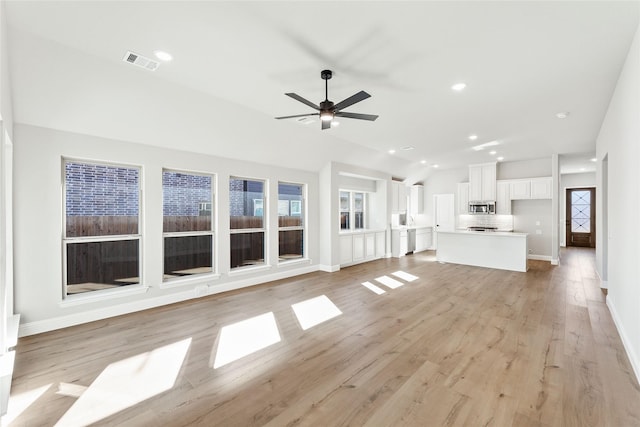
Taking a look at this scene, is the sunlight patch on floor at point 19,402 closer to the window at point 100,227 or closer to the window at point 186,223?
the window at point 100,227

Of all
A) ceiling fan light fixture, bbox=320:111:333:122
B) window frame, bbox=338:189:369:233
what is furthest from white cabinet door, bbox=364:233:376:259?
ceiling fan light fixture, bbox=320:111:333:122

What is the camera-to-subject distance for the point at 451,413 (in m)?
1.95

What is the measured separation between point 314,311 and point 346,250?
341cm

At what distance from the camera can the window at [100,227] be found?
369 centimetres

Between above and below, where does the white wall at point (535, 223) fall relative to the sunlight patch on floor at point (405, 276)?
above

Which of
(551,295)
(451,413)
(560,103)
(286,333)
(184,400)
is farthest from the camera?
(551,295)

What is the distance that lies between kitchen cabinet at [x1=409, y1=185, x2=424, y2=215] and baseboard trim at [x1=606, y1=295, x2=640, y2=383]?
21.3ft

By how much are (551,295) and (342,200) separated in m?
5.10

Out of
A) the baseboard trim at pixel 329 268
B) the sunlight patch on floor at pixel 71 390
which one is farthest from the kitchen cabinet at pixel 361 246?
the sunlight patch on floor at pixel 71 390

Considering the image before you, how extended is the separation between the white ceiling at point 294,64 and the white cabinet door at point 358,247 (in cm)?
354

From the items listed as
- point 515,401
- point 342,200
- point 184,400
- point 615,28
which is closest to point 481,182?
point 342,200

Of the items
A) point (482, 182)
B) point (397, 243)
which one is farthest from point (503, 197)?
point (397, 243)

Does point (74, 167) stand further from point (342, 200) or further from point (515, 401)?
point (342, 200)

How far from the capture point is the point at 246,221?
18.5ft
